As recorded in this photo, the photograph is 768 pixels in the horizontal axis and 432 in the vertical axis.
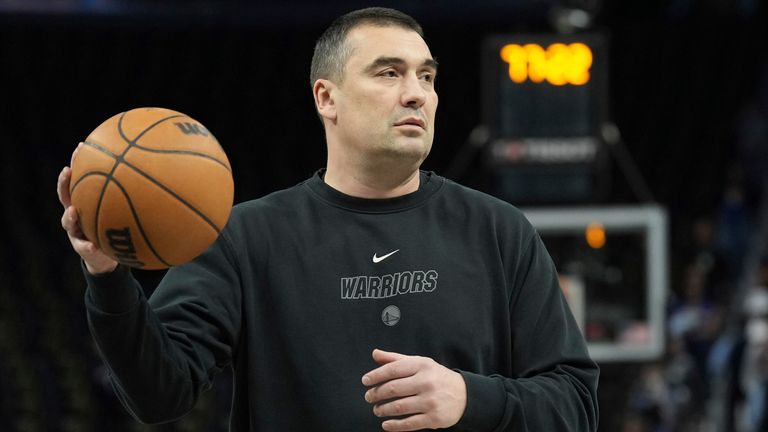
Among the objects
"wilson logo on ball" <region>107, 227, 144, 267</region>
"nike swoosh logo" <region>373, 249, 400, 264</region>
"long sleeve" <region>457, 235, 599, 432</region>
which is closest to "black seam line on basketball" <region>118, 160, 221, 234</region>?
"wilson logo on ball" <region>107, 227, 144, 267</region>

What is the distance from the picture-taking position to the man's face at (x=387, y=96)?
119 inches

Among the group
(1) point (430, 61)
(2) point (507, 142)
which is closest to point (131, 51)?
(2) point (507, 142)

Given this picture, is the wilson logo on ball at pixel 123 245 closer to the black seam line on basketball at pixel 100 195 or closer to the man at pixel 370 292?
the black seam line on basketball at pixel 100 195

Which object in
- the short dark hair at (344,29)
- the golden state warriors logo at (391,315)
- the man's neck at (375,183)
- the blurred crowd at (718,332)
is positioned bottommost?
the blurred crowd at (718,332)

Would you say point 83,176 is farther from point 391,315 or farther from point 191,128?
point 391,315

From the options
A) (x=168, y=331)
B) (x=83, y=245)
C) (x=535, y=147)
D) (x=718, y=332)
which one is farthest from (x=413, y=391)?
(x=718, y=332)

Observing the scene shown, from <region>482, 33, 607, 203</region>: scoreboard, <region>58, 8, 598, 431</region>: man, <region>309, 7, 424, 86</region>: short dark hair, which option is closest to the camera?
<region>58, 8, 598, 431</region>: man

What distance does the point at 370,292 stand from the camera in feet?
9.82

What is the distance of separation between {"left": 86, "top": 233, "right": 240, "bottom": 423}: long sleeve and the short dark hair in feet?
1.55

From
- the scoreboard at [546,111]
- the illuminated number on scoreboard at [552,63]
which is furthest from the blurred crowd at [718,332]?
the illuminated number on scoreboard at [552,63]

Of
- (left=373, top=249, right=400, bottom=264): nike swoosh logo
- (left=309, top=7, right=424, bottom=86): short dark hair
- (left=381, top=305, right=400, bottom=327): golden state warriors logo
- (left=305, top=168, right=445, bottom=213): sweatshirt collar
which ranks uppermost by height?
(left=309, top=7, right=424, bottom=86): short dark hair

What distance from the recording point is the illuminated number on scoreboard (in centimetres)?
1005

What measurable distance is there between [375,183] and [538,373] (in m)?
0.55

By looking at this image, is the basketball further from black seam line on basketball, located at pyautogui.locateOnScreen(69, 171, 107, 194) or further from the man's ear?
the man's ear
